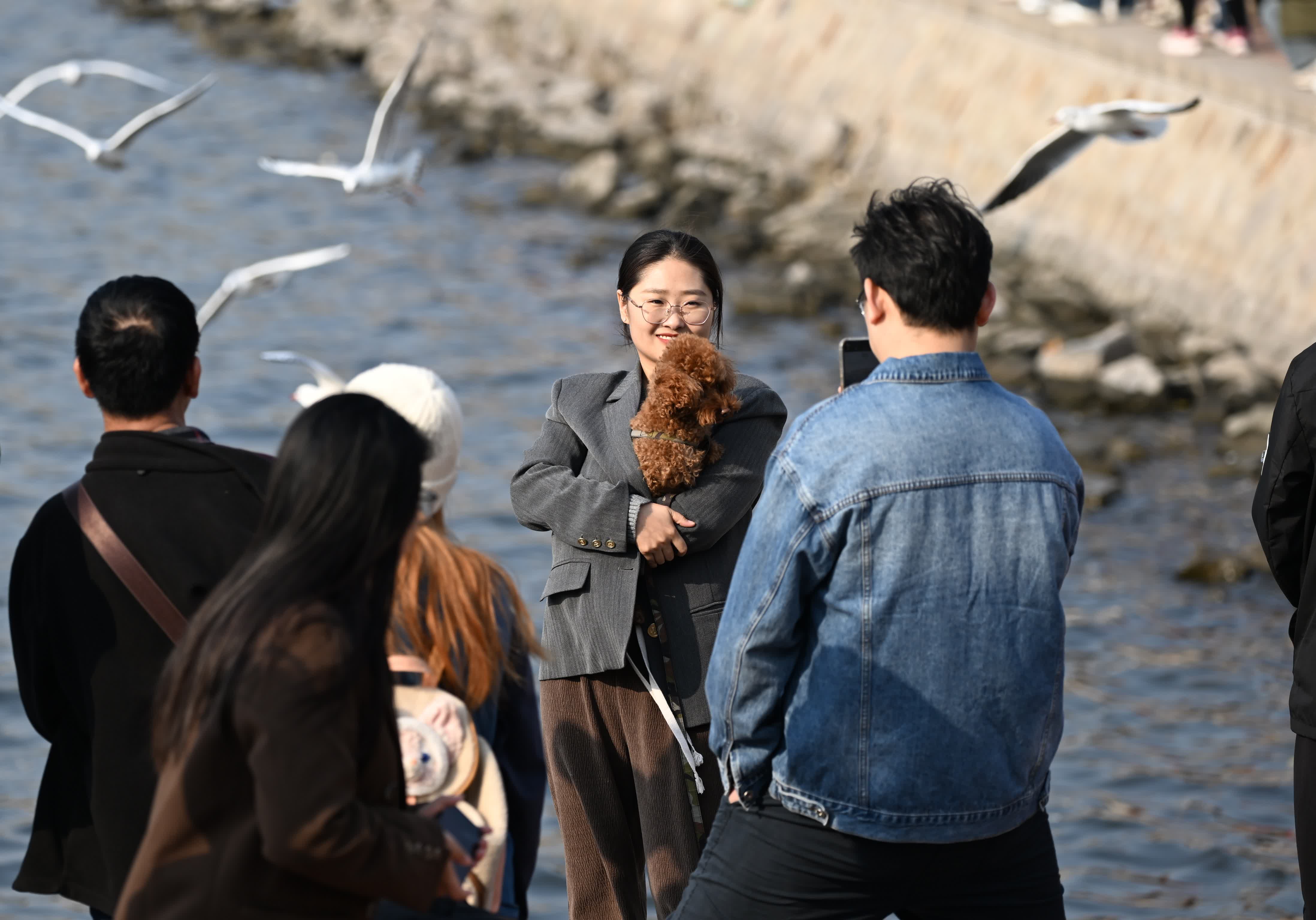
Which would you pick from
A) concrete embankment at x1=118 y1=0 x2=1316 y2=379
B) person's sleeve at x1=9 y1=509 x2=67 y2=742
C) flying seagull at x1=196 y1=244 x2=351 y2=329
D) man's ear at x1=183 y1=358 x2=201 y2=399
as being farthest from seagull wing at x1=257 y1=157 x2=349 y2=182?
concrete embankment at x1=118 y1=0 x2=1316 y2=379

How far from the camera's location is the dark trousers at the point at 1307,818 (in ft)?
9.53

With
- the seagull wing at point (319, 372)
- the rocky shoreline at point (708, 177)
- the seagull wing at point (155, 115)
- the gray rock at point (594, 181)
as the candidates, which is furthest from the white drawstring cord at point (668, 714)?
the gray rock at point (594, 181)

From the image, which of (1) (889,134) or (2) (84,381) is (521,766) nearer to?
(2) (84,381)

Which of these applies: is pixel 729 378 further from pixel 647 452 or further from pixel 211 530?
pixel 211 530

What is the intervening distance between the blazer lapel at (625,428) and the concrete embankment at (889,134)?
25.4ft

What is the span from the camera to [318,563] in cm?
204

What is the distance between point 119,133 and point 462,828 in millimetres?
6305

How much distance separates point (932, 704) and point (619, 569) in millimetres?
997

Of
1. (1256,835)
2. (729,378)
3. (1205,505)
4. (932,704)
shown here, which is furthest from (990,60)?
(932,704)

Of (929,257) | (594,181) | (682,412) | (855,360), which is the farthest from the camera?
(594,181)

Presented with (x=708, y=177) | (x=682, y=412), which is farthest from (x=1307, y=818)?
(x=708, y=177)

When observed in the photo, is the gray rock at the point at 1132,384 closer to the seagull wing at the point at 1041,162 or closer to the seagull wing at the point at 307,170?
the seagull wing at the point at 1041,162

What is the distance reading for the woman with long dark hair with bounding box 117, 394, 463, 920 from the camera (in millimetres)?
1980

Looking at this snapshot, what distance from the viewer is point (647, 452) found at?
3.30 metres
